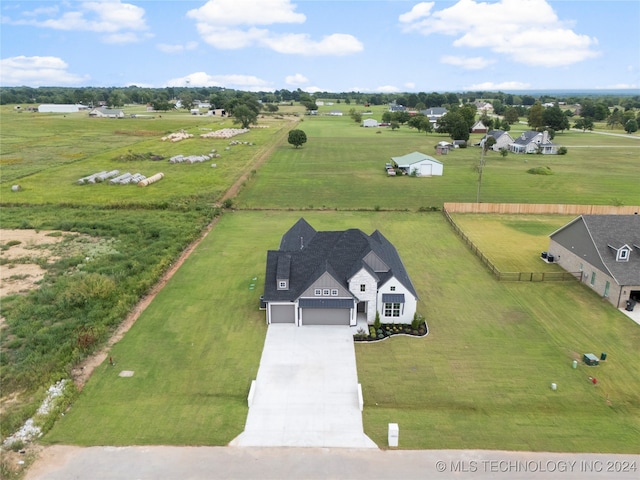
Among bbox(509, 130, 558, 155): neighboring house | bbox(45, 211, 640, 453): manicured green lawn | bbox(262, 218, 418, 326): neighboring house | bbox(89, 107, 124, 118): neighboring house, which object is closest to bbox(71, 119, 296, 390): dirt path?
bbox(45, 211, 640, 453): manicured green lawn

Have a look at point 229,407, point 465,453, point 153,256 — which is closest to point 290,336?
point 229,407

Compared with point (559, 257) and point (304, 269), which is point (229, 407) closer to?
point (304, 269)

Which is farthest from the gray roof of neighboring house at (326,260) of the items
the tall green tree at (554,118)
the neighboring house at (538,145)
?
the tall green tree at (554,118)

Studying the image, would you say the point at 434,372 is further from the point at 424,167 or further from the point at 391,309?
the point at 424,167

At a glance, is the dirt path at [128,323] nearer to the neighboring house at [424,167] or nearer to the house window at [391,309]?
the house window at [391,309]

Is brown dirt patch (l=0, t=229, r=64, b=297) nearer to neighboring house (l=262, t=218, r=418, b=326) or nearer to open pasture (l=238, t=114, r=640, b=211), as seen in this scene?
neighboring house (l=262, t=218, r=418, b=326)

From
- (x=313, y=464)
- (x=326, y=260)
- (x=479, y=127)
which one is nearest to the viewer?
(x=313, y=464)

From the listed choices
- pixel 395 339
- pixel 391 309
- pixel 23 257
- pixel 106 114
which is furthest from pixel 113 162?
pixel 106 114
